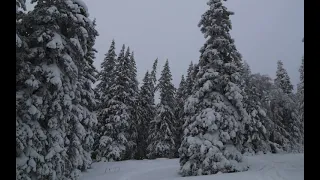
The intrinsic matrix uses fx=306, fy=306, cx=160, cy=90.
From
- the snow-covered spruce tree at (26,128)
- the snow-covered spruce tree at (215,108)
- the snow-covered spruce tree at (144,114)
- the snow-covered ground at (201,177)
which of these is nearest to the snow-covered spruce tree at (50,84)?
the snow-covered spruce tree at (26,128)

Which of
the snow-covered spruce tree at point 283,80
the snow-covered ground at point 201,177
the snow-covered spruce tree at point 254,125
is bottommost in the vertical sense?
the snow-covered ground at point 201,177

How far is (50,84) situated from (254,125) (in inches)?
813

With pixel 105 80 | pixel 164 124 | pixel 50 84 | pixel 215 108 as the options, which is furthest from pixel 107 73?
pixel 50 84

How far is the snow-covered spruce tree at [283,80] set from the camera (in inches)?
1417

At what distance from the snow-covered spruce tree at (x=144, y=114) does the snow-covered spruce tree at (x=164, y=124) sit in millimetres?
1631

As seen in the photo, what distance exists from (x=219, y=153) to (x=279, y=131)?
19.1 metres

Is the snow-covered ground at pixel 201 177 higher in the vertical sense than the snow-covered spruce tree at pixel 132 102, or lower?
lower

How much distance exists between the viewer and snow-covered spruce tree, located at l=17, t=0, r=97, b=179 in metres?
11.6

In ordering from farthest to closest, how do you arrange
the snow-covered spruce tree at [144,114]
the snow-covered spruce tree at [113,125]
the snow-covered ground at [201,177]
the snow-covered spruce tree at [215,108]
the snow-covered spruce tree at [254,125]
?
the snow-covered spruce tree at [144,114] → the snow-covered spruce tree at [113,125] → the snow-covered spruce tree at [254,125] → the snow-covered spruce tree at [215,108] → the snow-covered ground at [201,177]

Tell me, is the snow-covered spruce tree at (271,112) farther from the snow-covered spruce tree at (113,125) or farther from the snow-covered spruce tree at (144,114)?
the snow-covered spruce tree at (113,125)

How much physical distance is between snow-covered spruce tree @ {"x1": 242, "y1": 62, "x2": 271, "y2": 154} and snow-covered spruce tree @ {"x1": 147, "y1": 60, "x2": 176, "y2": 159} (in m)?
9.01

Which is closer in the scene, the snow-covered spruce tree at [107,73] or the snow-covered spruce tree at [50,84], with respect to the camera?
the snow-covered spruce tree at [50,84]

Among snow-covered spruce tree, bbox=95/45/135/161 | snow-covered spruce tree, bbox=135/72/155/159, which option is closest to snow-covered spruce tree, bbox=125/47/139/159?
snow-covered spruce tree, bbox=95/45/135/161
